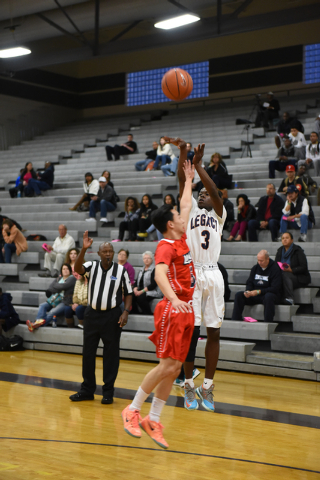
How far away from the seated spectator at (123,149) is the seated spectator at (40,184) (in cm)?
208

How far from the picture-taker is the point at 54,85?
23.7 m

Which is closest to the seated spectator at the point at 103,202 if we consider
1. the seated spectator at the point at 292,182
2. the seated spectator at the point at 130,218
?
the seated spectator at the point at 130,218

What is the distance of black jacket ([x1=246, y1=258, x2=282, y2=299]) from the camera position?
8.69m

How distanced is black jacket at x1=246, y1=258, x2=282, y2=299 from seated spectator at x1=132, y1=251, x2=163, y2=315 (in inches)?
61.7

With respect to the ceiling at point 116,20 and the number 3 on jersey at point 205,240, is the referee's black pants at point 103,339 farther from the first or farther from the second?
the ceiling at point 116,20

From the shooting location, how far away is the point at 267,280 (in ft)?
28.6

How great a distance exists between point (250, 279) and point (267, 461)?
4.41 meters

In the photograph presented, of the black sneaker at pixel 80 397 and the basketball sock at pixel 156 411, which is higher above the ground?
the basketball sock at pixel 156 411

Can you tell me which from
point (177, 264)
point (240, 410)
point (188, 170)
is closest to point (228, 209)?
point (240, 410)

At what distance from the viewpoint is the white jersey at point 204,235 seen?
5.41 meters

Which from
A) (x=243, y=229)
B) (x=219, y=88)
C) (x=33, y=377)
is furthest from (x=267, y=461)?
(x=219, y=88)

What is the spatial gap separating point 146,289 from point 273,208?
9.31 ft

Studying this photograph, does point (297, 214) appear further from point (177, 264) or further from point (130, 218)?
point (177, 264)

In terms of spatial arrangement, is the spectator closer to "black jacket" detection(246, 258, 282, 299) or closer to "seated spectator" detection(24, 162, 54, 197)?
"seated spectator" detection(24, 162, 54, 197)
